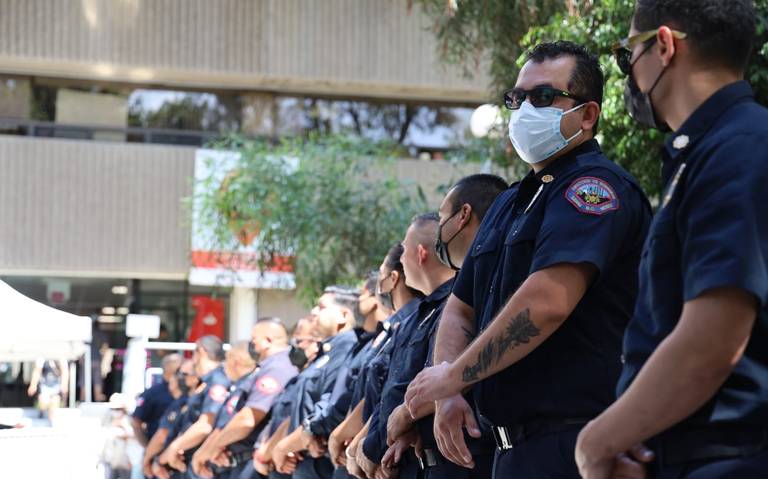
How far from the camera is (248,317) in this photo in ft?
74.9

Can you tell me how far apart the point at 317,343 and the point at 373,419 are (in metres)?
3.42

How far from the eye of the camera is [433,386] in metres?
3.63

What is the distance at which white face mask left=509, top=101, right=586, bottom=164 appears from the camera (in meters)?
3.74

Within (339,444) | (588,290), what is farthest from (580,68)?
(339,444)

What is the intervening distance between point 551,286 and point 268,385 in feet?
20.3

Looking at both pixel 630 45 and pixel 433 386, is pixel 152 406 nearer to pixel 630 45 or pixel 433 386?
pixel 433 386

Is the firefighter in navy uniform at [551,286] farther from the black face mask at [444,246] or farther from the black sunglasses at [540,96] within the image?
the black face mask at [444,246]

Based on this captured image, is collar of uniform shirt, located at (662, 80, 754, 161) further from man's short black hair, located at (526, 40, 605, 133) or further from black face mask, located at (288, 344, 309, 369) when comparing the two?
black face mask, located at (288, 344, 309, 369)

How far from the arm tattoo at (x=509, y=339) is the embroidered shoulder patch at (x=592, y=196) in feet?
1.13

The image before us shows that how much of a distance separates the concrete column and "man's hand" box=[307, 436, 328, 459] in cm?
1537

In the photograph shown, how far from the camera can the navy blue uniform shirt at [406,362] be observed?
16.3 feet

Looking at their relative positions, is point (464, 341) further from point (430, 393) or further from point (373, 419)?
point (373, 419)

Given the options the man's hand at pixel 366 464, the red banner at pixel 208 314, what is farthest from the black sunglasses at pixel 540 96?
the red banner at pixel 208 314

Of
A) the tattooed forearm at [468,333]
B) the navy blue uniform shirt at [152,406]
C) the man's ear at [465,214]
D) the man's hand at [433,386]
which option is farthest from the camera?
the navy blue uniform shirt at [152,406]
